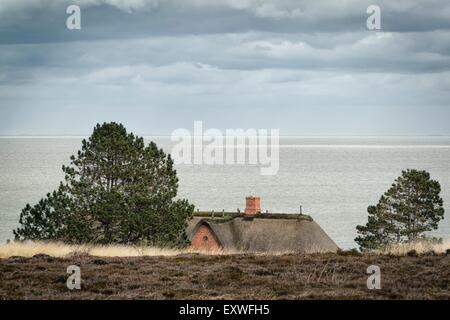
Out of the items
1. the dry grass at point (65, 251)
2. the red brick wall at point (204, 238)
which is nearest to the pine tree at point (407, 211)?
the red brick wall at point (204, 238)

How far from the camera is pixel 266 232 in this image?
5978cm

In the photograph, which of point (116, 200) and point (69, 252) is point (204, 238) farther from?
point (69, 252)

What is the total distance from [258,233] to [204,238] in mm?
4877

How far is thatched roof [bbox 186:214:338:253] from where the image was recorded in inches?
2301

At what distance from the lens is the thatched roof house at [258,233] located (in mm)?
58491

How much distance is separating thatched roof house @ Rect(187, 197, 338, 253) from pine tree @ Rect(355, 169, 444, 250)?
14.2ft

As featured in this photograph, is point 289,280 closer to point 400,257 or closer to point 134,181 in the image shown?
point 400,257

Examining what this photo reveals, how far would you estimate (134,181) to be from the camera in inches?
1797

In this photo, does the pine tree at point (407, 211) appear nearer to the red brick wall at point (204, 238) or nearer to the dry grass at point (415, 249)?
the red brick wall at point (204, 238)

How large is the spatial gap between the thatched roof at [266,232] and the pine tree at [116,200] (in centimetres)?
1482

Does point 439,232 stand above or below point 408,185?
below
